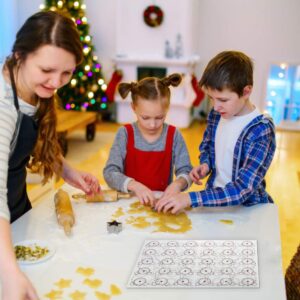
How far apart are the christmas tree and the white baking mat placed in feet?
15.6

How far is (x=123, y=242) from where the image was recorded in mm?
1318

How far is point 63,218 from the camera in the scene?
141 cm

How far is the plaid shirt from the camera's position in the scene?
1.54 metres

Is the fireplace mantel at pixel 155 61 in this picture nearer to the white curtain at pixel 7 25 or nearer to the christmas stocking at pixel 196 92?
the christmas stocking at pixel 196 92

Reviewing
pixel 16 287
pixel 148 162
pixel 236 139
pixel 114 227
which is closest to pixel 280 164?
pixel 148 162

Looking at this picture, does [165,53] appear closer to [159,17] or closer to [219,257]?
[159,17]

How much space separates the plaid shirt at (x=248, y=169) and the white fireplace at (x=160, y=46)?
4.41 meters

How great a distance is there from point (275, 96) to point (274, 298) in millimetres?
5696

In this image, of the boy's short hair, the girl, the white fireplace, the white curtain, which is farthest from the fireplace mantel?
the boy's short hair

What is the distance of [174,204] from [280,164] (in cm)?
344

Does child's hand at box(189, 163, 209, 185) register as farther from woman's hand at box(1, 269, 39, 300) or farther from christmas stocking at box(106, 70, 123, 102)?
christmas stocking at box(106, 70, 123, 102)

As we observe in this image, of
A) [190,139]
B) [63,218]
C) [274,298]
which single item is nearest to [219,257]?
[274,298]

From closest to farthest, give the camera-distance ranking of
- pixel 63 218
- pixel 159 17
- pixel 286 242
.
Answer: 1. pixel 63 218
2. pixel 286 242
3. pixel 159 17

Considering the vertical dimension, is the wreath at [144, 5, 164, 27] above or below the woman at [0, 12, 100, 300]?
above
